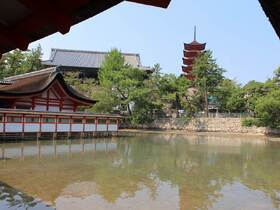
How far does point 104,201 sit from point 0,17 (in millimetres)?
5984

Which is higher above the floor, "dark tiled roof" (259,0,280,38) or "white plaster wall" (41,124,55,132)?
"dark tiled roof" (259,0,280,38)

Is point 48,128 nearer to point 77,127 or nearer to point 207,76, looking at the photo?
point 77,127

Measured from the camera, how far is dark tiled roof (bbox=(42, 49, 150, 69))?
155 feet

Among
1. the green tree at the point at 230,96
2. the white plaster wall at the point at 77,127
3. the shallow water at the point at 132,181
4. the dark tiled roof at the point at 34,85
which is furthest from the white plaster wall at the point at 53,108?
the green tree at the point at 230,96

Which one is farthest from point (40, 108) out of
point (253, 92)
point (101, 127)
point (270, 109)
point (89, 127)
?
point (253, 92)

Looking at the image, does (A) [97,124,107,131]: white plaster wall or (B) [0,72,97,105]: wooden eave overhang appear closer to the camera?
(B) [0,72,97,105]: wooden eave overhang

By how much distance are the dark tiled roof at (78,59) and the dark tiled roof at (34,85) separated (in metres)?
17.0

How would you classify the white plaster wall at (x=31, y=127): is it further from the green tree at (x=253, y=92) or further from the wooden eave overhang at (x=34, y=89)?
the green tree at (x=253, y=92)

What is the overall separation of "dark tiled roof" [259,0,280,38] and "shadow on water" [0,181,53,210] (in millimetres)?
6573

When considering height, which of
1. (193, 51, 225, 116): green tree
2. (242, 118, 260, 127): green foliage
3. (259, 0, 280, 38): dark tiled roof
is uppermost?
(193, 51, 225, 116): green tree

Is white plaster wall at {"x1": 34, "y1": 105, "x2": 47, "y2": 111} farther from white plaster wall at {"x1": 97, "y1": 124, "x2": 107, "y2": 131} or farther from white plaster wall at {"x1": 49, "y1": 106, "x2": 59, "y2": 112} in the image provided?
white plaster wall at {"x1": 97, "y1": 124, "x2": 107, "y2": 131}

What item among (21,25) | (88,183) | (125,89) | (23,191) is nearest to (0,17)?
(21,25)

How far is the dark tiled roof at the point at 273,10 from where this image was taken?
1.80 meters

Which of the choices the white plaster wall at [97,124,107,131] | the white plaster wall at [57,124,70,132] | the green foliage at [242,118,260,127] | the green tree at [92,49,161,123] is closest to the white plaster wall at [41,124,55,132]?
the white plaster wall at [57,124,70,132]
